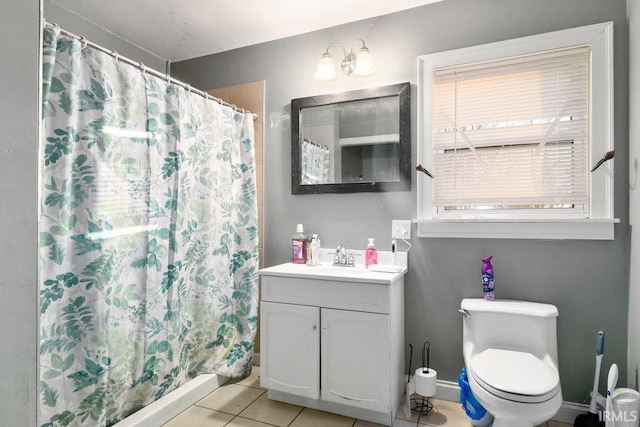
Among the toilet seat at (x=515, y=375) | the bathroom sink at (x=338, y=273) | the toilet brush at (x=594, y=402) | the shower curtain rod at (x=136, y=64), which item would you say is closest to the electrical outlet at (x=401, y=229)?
the bathroom sink at (x=338, y=273)

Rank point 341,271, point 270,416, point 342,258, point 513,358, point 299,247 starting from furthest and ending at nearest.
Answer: point 299,247
point 342,258
point 341,271
point 270,416
point 513,358

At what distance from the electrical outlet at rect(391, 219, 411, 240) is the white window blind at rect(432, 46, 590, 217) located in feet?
0.70

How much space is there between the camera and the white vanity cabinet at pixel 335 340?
1805mm

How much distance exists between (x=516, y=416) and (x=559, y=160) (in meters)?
1.30

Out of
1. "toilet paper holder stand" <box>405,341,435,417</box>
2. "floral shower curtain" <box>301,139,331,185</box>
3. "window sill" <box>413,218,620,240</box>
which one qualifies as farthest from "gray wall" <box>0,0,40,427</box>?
"window sill" <box>413,218,620,240</box>

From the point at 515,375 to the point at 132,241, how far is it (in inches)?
73.8

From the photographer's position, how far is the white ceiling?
2.14m

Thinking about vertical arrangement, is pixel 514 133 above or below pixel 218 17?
below

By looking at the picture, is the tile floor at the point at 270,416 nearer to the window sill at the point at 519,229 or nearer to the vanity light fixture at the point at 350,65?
the window sill at the point at 519,229

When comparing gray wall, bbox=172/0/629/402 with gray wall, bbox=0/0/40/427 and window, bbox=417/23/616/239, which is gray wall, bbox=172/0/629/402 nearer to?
window, bbox=417/23/616/239

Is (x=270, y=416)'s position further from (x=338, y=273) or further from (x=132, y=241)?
(x=132, y=241)

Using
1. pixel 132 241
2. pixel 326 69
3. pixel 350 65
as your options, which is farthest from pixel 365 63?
pixel 132 241

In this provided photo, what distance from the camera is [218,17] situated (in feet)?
7.53

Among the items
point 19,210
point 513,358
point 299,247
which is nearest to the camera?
point 19,210
